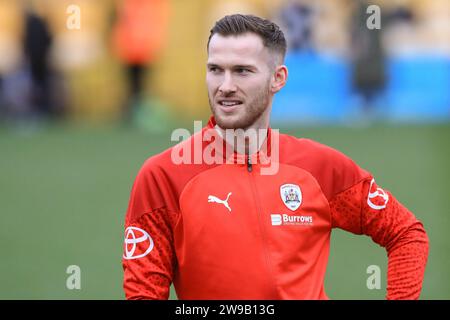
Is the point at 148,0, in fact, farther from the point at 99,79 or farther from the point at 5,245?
the point at 5,245

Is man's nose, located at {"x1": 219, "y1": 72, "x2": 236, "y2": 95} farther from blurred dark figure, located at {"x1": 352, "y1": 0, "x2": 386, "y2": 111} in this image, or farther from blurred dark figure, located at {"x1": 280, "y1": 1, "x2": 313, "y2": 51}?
blurred dark figure, located at {"x1": 352, "y1": 0, "x2": 386, "y2": 111}

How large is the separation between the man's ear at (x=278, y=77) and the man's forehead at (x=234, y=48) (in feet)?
0.68

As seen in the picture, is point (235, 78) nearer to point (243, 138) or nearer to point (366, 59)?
point (243, 138)

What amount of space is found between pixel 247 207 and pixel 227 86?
0.53 meters

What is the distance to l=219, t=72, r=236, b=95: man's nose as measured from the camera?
443 centimetres

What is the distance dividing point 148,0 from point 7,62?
10.0 feet

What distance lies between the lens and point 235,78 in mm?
4480

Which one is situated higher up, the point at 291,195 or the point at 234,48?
the point at 234,48

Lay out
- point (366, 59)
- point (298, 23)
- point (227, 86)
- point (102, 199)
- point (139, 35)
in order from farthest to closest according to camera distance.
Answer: point (139, 35), point (366, 59), point (298, 23), point (102, 199), point (227, 86)

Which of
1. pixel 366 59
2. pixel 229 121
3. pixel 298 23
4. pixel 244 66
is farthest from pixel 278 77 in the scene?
pixel 366 59

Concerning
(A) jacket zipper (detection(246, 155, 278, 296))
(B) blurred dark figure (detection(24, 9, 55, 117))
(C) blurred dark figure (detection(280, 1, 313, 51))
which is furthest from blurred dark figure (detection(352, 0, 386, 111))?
(A) jacket zipper (detection(246, 155, 278, 296))

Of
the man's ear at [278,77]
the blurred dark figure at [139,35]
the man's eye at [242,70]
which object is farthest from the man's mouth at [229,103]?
the blurred dark figure at [139,35]

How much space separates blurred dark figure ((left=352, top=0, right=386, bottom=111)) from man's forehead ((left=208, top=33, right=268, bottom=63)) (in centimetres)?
1553

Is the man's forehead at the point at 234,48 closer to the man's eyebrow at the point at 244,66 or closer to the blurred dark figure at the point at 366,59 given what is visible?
the man's eyebrow at the point at 244,66
